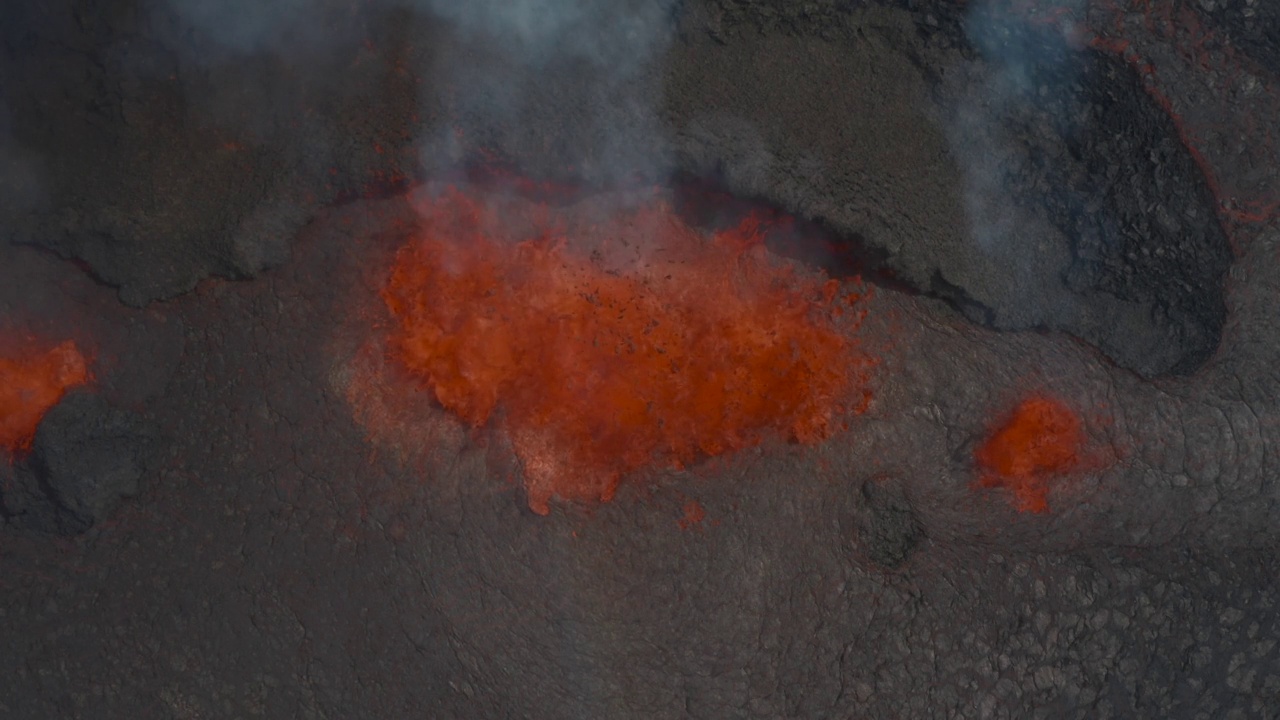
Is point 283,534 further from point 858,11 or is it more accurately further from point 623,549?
point 858,11

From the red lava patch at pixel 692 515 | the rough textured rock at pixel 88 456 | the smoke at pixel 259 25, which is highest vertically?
the smoke at pixel 259 25

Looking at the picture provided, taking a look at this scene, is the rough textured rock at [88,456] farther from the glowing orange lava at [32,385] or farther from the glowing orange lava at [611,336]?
the glowing orange lava at [611,336]

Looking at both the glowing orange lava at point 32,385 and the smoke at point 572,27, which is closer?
the smoke at point 572,27

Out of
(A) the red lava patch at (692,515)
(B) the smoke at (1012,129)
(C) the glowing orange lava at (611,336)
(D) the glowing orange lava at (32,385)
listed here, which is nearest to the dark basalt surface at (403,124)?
(B) the smoke at (1012,129)

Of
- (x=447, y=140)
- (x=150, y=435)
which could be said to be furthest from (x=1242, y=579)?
(x=150, y=435)

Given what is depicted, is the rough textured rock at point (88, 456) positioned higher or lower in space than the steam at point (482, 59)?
lower

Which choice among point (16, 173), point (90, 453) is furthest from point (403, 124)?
point (90, 453)
